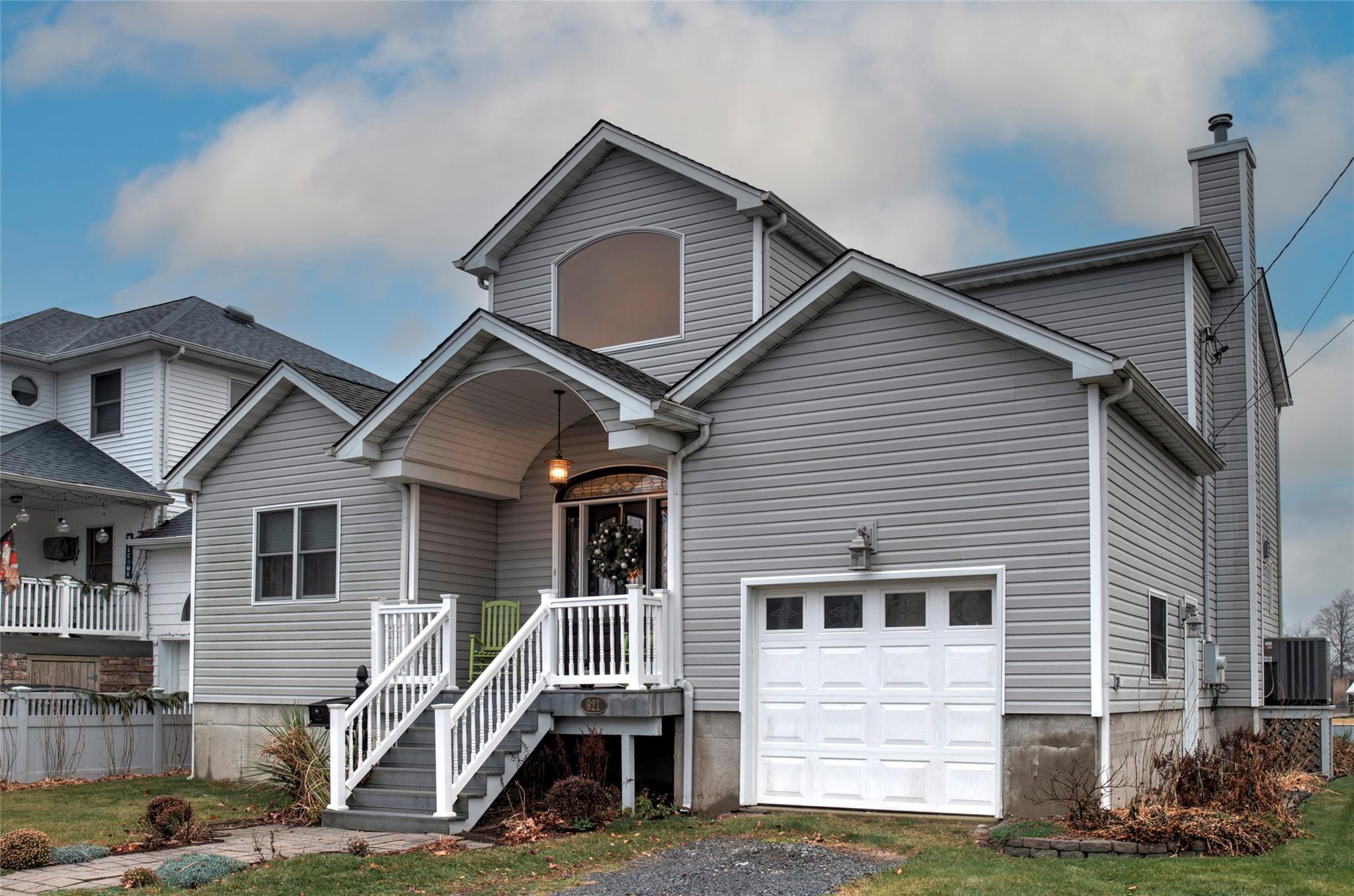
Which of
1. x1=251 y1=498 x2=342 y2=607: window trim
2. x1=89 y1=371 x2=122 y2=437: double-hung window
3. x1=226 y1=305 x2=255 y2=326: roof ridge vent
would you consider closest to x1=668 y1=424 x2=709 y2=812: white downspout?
x1=251 y1=498 x2=342 y2=607: window trim

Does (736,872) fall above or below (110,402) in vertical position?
below

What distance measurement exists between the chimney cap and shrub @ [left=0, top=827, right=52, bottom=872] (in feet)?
55.8

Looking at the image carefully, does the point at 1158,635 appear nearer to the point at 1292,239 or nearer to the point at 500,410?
the point at 1292,239

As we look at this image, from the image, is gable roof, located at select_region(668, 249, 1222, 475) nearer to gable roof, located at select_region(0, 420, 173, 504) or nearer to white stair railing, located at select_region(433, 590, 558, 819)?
white stair railing, located at select_region(433, 590, 558, 819)

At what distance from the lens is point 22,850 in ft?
31.9

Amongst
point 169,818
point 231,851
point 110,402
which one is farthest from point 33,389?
point 231,851

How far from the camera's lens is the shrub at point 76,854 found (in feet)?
32.8

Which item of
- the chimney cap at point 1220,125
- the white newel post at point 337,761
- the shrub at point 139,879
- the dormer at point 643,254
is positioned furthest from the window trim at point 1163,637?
the shrub at point 139,879

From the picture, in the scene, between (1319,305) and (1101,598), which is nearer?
(1101,598)

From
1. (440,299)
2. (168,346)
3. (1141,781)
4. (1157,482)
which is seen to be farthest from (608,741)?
(440,299)

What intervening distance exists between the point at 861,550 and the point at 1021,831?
2.97m

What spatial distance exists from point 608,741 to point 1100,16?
402 inches

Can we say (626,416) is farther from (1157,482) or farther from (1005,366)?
(1157,482)

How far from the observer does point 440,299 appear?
34219 mm
